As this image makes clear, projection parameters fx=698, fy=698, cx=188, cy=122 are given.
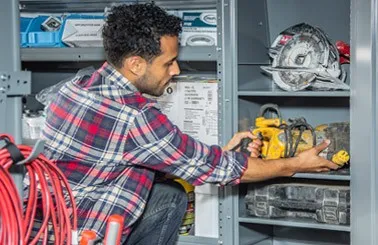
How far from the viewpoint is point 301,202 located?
8.45 feet

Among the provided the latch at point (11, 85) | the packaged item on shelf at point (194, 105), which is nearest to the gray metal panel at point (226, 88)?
the packaged item on shelf at point (194, 105)

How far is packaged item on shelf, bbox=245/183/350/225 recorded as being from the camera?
98.3 inches

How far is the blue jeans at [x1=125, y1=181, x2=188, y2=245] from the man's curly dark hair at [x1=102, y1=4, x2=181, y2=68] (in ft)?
1.86

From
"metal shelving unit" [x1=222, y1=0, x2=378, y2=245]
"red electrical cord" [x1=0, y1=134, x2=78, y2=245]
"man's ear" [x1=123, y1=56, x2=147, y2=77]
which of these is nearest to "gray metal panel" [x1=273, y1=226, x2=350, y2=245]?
"metal shelving unit" [x1=222, y1=0, x2=378, y2=245]

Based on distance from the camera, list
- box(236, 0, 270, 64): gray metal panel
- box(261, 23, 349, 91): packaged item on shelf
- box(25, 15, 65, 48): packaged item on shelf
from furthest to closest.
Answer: box(25, 15, 65, 48): packaged item on shelf
box(236, 0, 270, 64): gray metal panel
box(261, 23, 349, 91): packaged item on shelf

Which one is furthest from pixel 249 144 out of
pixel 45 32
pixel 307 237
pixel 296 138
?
pixel 45 32

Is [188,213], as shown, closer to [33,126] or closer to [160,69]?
[160,69]

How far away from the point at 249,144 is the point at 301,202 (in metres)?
0.29

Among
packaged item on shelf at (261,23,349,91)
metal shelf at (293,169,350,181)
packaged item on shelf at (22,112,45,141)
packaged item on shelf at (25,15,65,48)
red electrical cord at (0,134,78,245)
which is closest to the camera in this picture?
red electrical cord at (0,134,78,245)

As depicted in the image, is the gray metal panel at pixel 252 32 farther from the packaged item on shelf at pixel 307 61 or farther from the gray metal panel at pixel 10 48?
the gray metal panel at pixel 10 48

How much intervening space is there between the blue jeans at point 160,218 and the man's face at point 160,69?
0.44m

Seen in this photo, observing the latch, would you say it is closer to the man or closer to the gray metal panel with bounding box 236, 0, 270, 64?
the man

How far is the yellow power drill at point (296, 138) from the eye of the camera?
8.24ft

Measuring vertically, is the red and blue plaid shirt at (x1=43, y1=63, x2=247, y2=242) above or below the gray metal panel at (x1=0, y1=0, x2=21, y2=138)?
below
